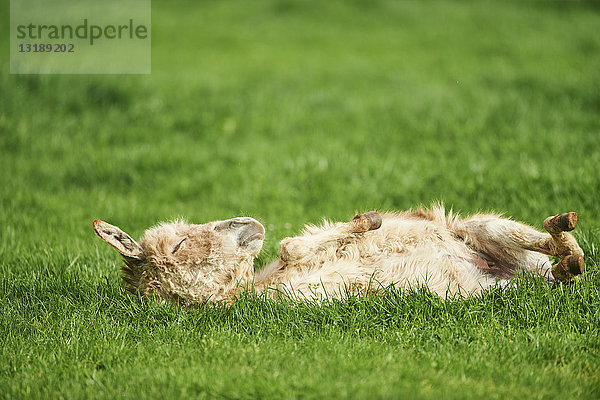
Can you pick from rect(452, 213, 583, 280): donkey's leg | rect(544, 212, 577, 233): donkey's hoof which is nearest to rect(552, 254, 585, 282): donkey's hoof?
rect(452, 213, 583, 280): donkey's leg

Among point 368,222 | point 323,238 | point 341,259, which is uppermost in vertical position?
point 368,222

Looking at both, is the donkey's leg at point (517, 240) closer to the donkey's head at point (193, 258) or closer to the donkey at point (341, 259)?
the donkey at point (341, 259)

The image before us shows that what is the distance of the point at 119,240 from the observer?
3900 millimetres

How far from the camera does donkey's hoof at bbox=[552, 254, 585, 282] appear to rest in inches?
147

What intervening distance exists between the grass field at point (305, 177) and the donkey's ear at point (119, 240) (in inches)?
14.8

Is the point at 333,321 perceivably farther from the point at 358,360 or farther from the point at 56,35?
the point at 56,35

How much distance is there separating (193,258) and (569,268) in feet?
7.97

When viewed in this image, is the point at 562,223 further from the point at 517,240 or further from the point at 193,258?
the point at 193,258

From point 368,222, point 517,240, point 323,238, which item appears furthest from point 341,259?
point 517,240

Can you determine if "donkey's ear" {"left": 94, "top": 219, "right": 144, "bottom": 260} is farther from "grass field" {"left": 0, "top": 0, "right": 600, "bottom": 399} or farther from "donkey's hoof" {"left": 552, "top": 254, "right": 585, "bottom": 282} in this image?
"donkey's hoof" {"left": 552, "top": 254, "right": 585, "bottom": 282}

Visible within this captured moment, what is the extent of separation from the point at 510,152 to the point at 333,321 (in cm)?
491

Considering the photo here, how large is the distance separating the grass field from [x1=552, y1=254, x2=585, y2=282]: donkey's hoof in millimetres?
94

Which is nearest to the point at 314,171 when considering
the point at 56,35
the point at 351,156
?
the point at 351,156

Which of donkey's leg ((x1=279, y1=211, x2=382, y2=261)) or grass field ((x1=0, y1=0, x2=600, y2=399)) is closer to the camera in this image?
grass field ((x1=0, y1=0, x2=600, y2=399))
